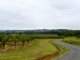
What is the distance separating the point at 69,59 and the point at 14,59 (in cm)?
756

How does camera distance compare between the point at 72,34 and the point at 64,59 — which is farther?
the point at 72,34

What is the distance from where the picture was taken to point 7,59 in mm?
24672

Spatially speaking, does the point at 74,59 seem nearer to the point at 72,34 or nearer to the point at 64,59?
the point at 64,59

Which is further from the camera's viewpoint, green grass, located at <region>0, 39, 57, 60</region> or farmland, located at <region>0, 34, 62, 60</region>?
farmland, located at <region>0, 34, 62, 60</region>

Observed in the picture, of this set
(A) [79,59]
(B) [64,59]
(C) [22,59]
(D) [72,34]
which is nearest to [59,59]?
(B) [64,59]

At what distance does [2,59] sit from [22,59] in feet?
8.03

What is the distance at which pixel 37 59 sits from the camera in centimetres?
2556

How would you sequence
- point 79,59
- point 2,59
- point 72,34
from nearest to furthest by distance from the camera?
point 2,59 → point 79,59 → point 72,34

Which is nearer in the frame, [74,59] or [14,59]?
[14,59]

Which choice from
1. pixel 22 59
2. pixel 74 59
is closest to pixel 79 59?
pixel 74 59

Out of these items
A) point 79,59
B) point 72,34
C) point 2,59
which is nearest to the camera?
point 2,59

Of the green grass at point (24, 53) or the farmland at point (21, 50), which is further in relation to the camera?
the farmland at point (21, 50)

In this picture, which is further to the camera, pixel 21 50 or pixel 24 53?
pixel 21 50

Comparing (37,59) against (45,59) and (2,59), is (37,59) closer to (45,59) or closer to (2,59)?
(45,59)
